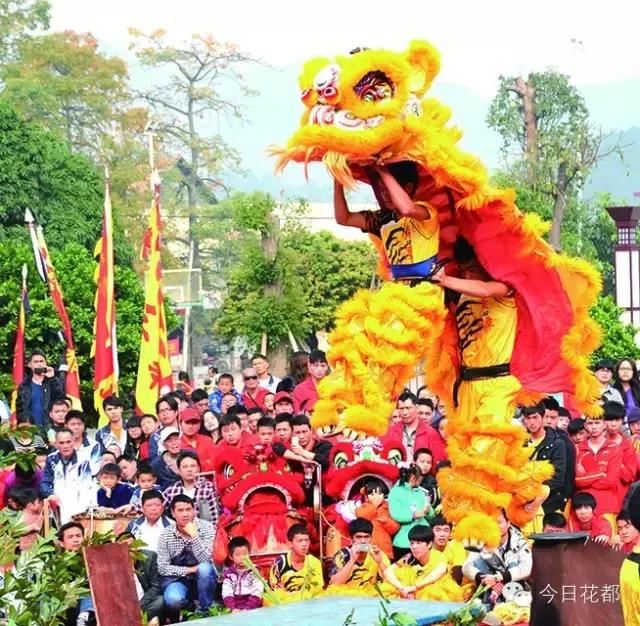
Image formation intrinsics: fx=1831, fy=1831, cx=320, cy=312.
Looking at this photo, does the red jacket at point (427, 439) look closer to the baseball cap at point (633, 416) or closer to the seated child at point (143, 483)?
the seated child at point (143, 483)

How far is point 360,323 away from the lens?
26.5 feet

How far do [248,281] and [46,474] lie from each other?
15.6 metres

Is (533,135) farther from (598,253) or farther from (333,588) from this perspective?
(333,588)

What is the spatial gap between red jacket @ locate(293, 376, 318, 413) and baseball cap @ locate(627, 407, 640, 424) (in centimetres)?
206

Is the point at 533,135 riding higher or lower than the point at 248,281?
higher

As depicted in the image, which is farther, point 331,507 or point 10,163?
point 10,163

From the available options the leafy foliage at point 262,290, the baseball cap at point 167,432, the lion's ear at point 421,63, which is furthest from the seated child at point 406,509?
the leafy foliage at point 262,290

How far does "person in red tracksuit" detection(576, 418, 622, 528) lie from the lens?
10.2 m

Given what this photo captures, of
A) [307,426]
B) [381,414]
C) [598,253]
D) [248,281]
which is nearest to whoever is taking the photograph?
[381,414]

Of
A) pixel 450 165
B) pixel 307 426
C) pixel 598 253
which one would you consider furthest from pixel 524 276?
pixel 598 253

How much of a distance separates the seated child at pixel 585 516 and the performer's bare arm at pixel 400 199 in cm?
244

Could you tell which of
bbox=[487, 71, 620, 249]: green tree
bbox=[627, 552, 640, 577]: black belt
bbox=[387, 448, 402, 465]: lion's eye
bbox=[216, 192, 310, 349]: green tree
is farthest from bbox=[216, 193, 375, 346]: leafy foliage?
bbox=[627, 552, 640, 577]: black belt

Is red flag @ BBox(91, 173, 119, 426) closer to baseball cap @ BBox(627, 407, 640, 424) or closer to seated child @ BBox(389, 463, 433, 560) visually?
baseball cap @ BBox(627, 407, 640, 424)

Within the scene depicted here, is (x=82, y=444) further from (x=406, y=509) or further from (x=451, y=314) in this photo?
(x=451, y=314)
